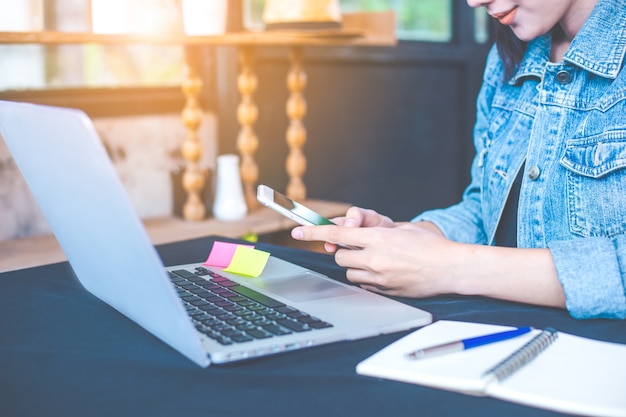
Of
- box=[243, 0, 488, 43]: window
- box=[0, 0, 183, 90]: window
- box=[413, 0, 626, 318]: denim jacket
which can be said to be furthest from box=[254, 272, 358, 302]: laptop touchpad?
box=[243, 0, 488, 43]: window

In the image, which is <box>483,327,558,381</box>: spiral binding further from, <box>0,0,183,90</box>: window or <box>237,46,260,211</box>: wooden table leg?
<box>237,46,260,211</box>: wooden table leg

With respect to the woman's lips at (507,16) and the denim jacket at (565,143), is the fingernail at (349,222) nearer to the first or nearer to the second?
the denim jacket at (565,143)

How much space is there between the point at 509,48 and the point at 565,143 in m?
0.23

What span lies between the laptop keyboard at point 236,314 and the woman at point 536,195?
0.14 meters

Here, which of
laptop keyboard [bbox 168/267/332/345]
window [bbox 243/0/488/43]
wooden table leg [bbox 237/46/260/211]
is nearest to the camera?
laptop keyboard [bbox 168/267/332/345]

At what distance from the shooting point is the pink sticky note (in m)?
1.06

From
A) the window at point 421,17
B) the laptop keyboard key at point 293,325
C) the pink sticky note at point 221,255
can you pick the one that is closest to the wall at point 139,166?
the window at point 421,17

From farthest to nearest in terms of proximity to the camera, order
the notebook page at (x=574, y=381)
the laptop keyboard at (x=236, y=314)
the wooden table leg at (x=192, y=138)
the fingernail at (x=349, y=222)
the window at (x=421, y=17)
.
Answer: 1. the window at (x=421, y=17)
2. the wooden table leg at (x=192, y=138)
3. the fingernail at (x=349, y=222)
4. the laptop keyboard at (x=236, y=314)
5. the notebook page at (x=574, y=381)

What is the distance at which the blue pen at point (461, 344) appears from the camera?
72 centimetres

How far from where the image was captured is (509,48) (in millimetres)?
1362

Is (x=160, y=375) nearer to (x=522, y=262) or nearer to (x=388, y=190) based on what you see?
(x=522, y=262)

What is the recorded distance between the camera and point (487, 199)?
4.58 feet

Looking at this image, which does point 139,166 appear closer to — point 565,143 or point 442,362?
point 565,143

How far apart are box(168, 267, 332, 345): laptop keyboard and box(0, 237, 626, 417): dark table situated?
0.03 meters
